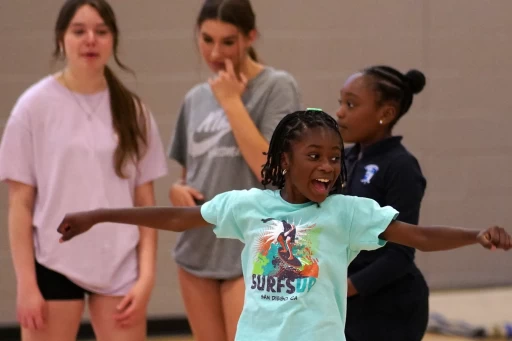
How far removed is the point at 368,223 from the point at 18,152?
1316 mm

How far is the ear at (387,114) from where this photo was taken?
9.39 feet

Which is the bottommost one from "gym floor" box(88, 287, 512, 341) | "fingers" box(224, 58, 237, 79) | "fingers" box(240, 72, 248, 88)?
"gym floor" box(88, 287, 512, 341)

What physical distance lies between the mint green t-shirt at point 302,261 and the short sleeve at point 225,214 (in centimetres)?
4

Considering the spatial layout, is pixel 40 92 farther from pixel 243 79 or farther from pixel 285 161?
pixel 285 161

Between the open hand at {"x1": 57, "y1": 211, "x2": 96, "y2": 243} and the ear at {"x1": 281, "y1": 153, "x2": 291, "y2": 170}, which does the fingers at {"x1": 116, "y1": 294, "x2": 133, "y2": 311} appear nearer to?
the open hand at {"x1": 57, "y1": 211, "x2": 96, "y2": 243}

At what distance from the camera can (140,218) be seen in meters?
2.28

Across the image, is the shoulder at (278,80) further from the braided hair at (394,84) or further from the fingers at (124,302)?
the fingers at (124,302)

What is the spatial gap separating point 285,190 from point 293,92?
0.84m

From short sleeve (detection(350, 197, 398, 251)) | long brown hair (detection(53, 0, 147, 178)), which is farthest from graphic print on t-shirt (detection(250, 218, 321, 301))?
long brown hair (detection(53, 0, 147, 178))

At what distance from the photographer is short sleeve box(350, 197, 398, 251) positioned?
209 cm

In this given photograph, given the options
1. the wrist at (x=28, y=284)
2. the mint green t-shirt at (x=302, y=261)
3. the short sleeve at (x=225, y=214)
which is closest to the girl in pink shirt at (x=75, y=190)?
the wrist at (x=28, y=284)

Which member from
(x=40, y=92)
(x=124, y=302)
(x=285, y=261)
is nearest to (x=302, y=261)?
(x=285, y=261)

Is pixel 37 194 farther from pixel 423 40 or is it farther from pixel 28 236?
pixel 423 40

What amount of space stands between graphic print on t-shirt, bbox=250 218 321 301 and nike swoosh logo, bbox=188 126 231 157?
35.7 inches
